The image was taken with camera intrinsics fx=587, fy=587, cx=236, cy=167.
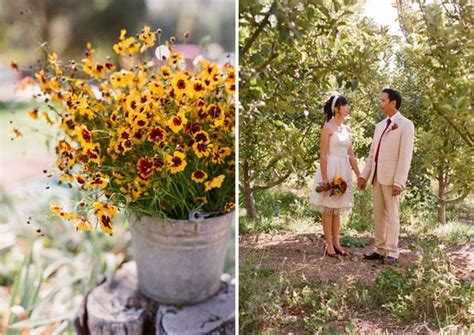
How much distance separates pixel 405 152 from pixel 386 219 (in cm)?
A: 23

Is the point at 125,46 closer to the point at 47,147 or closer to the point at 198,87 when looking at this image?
the point at 198,87

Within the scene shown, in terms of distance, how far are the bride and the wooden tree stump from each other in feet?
1.21

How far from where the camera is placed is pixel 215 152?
1608 millimetres

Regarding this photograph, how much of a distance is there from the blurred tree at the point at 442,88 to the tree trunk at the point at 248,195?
55 centimetres

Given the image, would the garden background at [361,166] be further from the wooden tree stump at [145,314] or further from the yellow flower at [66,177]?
the yellow flower at [66,177]

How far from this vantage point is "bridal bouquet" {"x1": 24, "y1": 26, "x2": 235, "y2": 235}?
1.54m

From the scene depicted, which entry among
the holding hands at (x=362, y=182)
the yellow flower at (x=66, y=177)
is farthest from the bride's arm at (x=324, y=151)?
the yellow flower at (x=66, y=177)

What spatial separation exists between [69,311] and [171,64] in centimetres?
79

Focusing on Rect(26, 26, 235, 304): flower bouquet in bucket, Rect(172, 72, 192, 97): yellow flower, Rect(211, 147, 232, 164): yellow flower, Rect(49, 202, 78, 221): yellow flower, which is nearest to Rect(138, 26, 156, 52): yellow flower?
Rect(26, 26, 235, 304): flower bouquet in bucket

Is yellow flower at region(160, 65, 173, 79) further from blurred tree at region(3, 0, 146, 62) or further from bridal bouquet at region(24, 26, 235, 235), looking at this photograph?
blurred tree at region(3, 0, 146, 62)

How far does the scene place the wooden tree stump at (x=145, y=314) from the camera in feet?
5.61

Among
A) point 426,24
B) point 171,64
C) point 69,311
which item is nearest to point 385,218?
point 426,24

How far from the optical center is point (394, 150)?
1.84 m

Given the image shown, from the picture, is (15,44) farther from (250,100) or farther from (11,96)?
(250,100)
